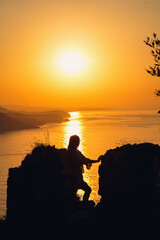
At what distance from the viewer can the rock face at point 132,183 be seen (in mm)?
10852

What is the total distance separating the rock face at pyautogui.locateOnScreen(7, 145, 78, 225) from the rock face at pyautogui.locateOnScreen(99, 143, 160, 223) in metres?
1.55

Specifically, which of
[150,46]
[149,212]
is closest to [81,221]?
[149,212]

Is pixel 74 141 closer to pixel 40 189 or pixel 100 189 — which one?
pixel 100 189

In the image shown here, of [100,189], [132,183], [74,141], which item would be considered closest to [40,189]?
[100,189]

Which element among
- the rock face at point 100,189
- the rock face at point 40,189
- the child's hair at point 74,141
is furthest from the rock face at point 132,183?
the child's hair at point 74,141

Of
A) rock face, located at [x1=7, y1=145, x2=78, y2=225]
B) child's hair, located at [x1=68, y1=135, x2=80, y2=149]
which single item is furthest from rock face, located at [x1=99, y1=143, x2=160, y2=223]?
child's hair, located at [x1=68, y1=135, x2=80, y2=149]

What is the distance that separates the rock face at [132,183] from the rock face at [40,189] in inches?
60.9

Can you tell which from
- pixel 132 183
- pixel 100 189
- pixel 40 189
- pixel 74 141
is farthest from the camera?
pixel 40 189

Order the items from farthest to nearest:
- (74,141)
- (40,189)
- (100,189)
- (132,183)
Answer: (40,189)
(100,189)
(132,183)
(74,141)

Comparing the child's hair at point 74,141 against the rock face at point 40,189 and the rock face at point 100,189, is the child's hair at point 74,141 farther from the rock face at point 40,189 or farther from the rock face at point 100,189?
the rock face at point 40,189

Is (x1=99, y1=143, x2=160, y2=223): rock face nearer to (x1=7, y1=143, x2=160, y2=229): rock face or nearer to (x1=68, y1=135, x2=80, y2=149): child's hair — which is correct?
(x1=7, y1=143, x2=160, y2=229): rock face

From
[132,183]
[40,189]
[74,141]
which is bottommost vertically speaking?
[40,189]

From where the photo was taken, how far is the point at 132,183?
1120 cm

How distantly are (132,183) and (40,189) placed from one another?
400cm
